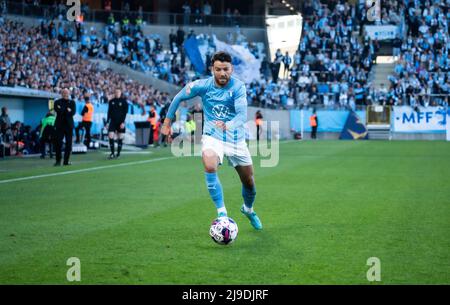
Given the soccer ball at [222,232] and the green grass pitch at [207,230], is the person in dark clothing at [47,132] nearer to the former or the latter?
the green grass pitch at [207,230]

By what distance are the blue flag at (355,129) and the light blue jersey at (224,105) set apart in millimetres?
37640

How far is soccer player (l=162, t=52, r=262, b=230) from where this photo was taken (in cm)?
897

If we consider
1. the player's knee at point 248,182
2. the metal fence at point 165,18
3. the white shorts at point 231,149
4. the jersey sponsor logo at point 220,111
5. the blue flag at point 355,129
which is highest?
the metal fence at point 165,18

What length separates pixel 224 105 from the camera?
30.1ft

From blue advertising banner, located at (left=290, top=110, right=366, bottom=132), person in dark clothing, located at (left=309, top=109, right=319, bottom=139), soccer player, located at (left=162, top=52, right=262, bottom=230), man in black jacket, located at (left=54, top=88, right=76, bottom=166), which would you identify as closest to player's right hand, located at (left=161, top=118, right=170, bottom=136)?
soccer player, located at (left=162, top=52, right=262, bottom=230)

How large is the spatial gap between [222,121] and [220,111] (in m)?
0.13

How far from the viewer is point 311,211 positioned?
11.1 m

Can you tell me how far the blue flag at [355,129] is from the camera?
151 ft

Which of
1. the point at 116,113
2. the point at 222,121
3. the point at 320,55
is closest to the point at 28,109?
the point at 116,113

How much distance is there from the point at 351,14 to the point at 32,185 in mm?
41611

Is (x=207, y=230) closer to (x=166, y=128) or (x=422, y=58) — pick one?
(x=166, y=128)

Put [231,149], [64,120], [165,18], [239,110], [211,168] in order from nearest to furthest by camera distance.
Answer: [211,168] → [239,110] → [231,149] → [64,120] → [165,18]

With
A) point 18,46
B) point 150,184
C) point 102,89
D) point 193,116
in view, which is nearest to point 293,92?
point 193,116

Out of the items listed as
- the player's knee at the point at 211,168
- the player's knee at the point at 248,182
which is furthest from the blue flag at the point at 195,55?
the player's knee at the point at 211,168
